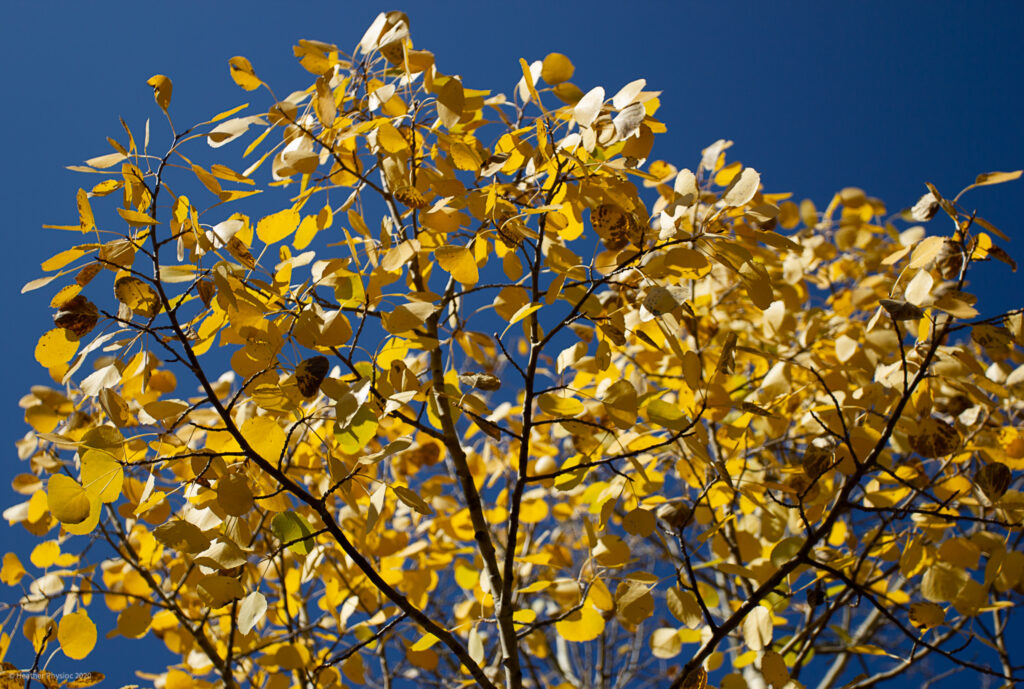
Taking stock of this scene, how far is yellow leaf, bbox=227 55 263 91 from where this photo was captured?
2.89 feet

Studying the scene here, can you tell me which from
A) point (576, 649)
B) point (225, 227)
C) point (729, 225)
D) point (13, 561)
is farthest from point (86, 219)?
point (576, 649)

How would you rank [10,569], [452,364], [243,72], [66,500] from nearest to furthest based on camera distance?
[66,500] < [243,72] < [452,364] < [10,569]

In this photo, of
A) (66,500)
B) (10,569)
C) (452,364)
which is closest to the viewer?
(66,500)

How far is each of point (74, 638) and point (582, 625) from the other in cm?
59

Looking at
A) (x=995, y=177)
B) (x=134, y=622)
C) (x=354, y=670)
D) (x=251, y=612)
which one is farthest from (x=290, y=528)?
(x=995, y=177)

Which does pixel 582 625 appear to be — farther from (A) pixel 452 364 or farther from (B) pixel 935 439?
(B) pixel 935 439

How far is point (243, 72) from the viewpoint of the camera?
89 cm

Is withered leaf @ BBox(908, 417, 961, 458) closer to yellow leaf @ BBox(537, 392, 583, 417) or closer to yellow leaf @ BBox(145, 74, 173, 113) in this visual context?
yellow leaf @ BBox(537, 392, 583, 417)

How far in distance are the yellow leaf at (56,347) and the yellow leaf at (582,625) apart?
68cm

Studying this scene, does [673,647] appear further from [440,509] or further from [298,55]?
[298,55]

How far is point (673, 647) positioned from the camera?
3.55ft

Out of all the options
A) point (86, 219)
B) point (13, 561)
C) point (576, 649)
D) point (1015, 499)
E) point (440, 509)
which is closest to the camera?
point (86, 219)

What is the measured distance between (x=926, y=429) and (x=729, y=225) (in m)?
0.36

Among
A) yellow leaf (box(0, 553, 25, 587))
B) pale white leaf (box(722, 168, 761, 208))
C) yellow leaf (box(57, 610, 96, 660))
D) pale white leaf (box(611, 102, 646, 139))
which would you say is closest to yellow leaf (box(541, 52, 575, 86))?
pale white leaf (box(611, 102, 646, 139))
